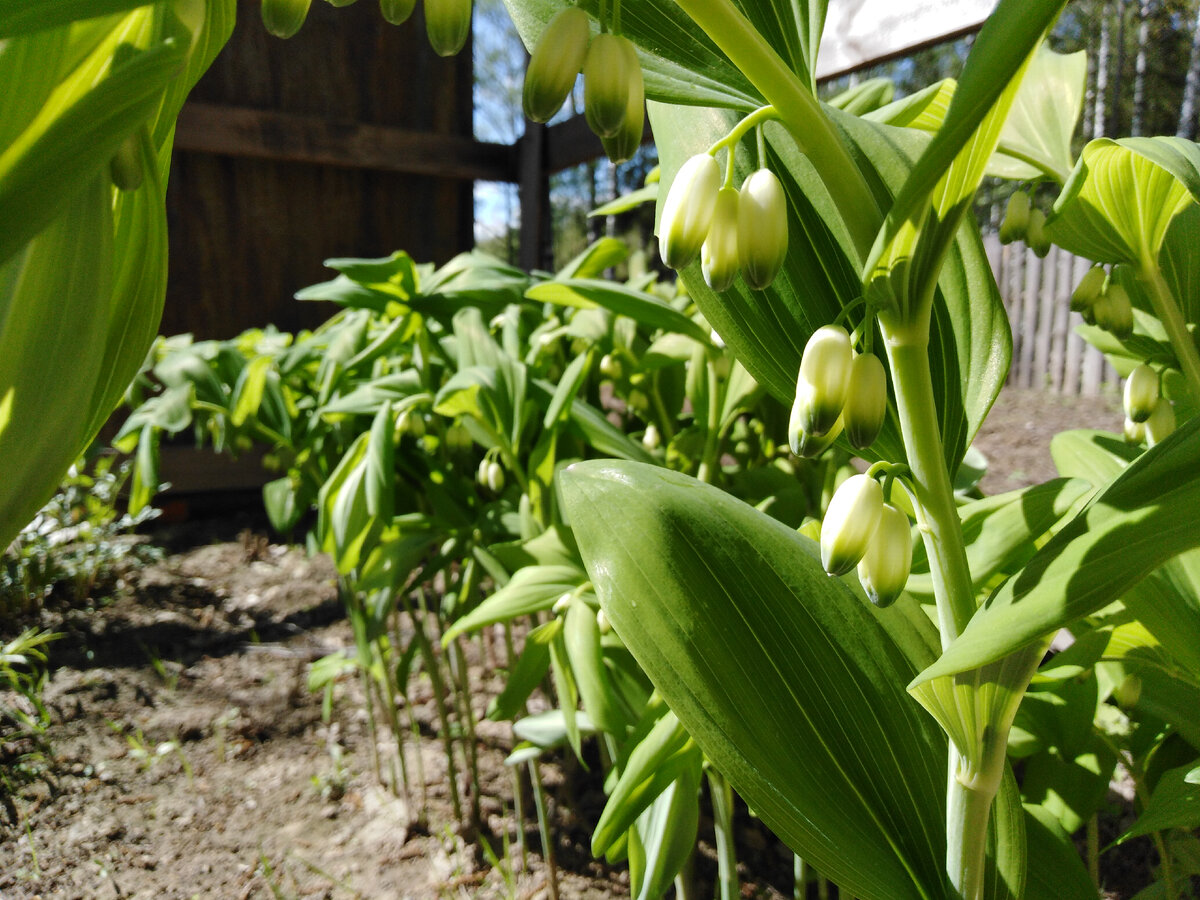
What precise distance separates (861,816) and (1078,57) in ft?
2.54

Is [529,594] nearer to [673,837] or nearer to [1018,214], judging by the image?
[673,837]

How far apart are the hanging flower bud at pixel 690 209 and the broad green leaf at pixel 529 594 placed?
0.61 m

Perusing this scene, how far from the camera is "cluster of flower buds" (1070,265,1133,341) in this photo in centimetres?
78

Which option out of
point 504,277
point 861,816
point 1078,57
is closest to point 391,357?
point 504,277

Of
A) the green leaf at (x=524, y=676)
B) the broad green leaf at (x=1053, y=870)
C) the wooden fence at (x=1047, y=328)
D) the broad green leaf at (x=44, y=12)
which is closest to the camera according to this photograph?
the broad green leaf at (x=44, y=12)

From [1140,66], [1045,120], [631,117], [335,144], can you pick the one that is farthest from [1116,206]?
[1140,66]

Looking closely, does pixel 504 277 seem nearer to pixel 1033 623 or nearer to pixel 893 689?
pixel 893 689

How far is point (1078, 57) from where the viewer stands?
0.87m

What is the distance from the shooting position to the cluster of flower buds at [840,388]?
46cm

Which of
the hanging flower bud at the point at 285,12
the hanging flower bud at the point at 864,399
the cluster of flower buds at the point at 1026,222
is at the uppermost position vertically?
the hanging flower bud at the point at 285,12

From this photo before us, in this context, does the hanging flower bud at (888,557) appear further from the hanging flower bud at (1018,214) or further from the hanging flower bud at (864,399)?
the hanging flower bud at (1018,214)

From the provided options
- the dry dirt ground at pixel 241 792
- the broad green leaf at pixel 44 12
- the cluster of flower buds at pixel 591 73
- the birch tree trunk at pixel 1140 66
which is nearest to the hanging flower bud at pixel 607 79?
the cluster of flower buds at pixel 591 73

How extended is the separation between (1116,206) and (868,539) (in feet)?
1.32

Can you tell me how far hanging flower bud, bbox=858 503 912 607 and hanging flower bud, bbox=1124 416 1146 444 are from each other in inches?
19.0
